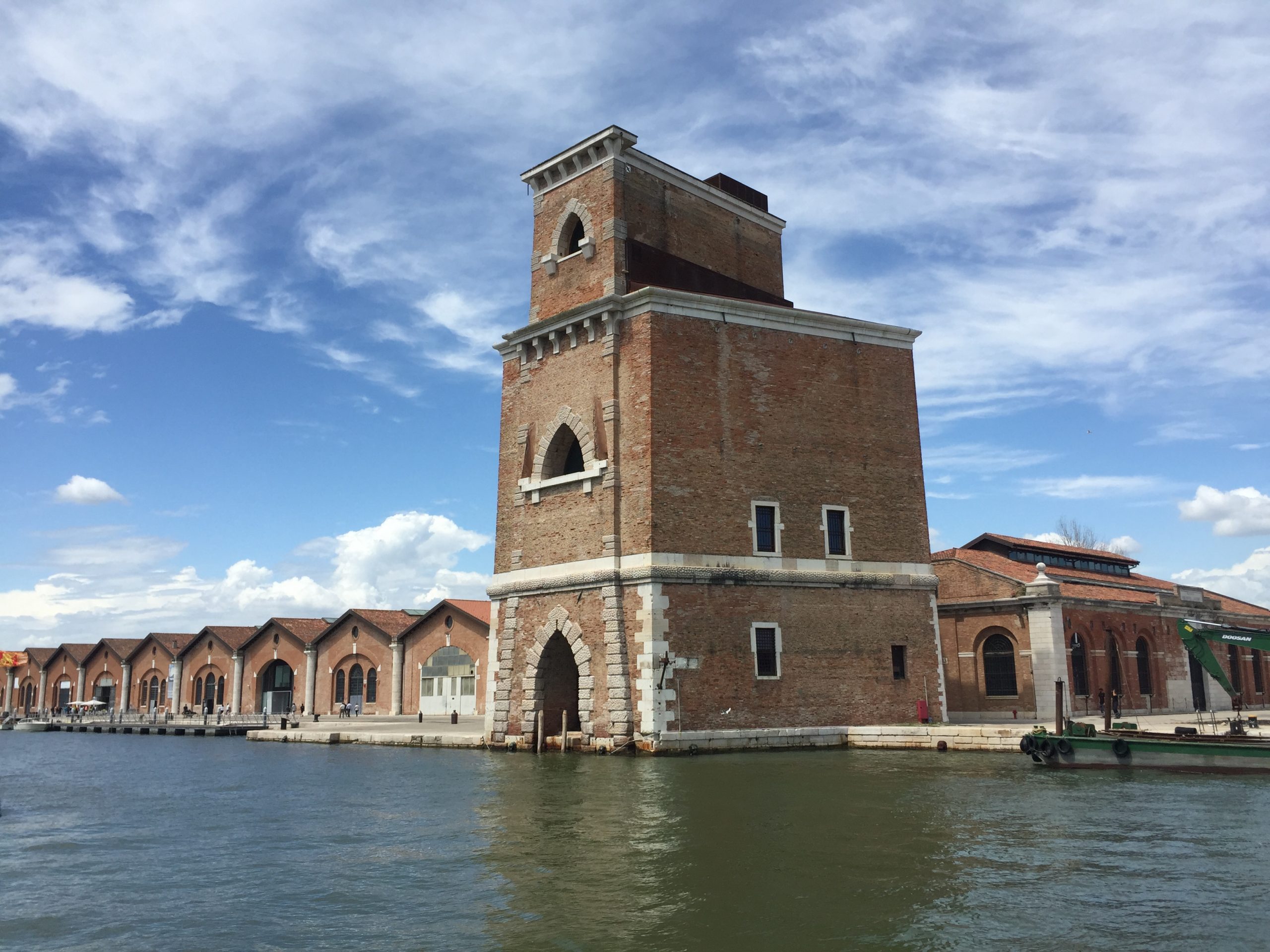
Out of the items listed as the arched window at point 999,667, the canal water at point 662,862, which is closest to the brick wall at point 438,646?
the arched window at point 999,667

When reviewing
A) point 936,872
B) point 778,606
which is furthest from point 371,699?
point 936,872

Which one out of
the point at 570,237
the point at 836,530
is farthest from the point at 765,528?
the point at 570,237

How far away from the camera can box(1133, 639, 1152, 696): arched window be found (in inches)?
1419

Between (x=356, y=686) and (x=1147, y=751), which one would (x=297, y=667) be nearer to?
(x=356, y=686)

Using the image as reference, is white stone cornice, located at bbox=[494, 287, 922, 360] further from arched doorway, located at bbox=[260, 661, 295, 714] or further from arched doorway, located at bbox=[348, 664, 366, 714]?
arched doorway, located at bbox=[260, 661, 295, 714]

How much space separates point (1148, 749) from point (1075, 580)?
16552mm

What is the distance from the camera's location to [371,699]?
52469 mm

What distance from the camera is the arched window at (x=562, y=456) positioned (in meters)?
28.0

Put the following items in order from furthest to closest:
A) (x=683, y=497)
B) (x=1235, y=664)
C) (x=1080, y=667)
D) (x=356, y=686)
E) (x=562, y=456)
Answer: (x=356, y=686) → (x=1235, y=664) → (x=1080, y=667) → (x=562, y=456) → (x=683, y=497)

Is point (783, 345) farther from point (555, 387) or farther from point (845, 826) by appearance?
point (845, 826)

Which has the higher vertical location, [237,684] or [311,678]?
[311,678]

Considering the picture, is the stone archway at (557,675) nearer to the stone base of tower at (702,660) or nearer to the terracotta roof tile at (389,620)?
the stone base of tower at (702,660)

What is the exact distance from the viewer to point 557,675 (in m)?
27.6

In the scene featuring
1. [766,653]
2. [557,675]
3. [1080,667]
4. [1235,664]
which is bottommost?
[1235,664]
